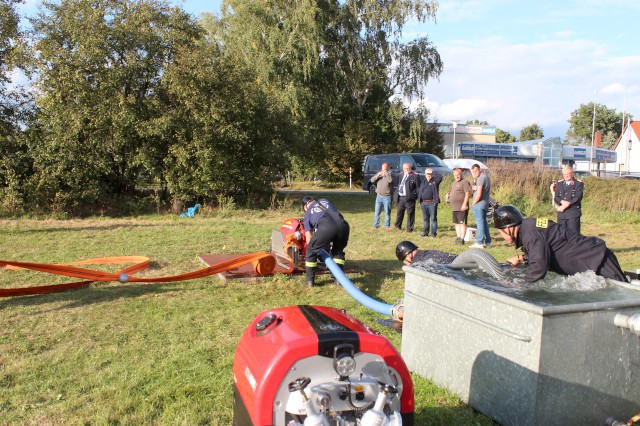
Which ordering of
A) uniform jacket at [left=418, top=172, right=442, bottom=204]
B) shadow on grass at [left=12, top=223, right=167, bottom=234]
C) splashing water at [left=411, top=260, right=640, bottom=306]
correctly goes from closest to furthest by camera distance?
splashing water at [left=411, top=260, right=640, bottom=306] → uniform jacket at [left=418, top=172, right=442, bottom=204] → shadow on grass at [left=12, top=223, right=167, bottom=234]

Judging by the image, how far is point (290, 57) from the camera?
28969 millimetres

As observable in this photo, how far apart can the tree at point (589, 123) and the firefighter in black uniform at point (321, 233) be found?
84.2 m

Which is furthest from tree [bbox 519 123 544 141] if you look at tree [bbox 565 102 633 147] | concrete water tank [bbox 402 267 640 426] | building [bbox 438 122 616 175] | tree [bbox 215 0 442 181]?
A: concrete water tank [bbox 402 267 640 426]

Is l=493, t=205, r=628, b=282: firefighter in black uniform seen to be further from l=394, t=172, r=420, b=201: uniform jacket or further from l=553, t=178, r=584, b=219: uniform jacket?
l=394, t=172, r=420, b=201: uniform jacket

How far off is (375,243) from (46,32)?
12.5 meters

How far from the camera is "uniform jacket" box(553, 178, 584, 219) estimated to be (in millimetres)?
9641

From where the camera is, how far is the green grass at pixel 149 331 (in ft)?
12.7

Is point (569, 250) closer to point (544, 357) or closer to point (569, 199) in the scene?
point (544, 357)

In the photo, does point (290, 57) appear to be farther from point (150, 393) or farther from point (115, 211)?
point (150, 393)

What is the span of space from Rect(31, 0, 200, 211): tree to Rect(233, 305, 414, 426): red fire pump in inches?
596

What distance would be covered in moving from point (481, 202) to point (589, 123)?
270 feet

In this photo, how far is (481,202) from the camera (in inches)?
444

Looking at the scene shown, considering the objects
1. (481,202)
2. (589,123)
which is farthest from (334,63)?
(589,123)

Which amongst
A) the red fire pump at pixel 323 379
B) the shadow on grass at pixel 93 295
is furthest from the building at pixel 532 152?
the red fire pump at pixel 323 379
